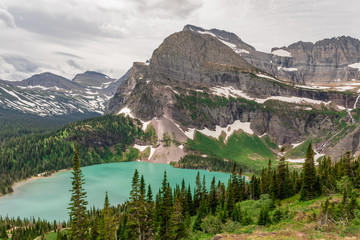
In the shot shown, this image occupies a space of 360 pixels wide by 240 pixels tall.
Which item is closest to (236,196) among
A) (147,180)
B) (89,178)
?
(147,180)

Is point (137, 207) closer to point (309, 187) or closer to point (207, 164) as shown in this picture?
point (309, 187)

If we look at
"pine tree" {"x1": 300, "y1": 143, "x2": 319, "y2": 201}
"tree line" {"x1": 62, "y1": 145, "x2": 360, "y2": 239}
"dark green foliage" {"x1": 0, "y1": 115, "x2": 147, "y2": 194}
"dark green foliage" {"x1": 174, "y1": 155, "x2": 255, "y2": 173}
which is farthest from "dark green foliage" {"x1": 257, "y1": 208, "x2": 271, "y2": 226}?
"dark green foliage" {"x1": 174, "y1": 155, "x2": 255, "y2": 173}

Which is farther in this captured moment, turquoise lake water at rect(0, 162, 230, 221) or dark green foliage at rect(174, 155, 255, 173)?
dark green foliage at rect(174, 155, 255, 173)

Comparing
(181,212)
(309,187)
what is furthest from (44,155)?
(309,187)

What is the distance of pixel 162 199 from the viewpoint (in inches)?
2301

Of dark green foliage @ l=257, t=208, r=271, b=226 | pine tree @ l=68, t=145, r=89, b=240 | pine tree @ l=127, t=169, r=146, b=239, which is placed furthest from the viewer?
pine tree @ l=127, t=169, r=146, b=239

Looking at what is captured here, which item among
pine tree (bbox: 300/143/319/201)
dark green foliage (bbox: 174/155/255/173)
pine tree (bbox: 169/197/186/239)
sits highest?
pine tree (bbox: 300/143/319/201)

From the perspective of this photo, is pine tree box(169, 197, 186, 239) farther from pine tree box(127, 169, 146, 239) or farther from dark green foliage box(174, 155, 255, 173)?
dark green foliage box(174, 155, 255, 173)

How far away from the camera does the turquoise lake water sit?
89938 mm

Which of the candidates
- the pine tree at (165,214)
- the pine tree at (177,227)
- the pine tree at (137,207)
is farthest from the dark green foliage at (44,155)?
the pine tree at (177,227)

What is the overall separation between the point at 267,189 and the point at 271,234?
52.3 metres

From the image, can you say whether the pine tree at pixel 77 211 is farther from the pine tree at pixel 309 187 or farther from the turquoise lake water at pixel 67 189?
the turquoise lake water at pixel 67 189

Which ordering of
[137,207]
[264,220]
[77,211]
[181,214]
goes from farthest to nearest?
[181,214] → [137,207] → [264,220] → [77,211]

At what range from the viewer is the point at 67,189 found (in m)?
116
